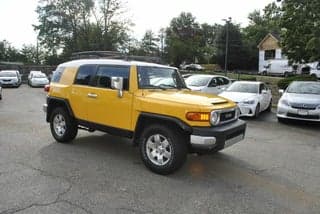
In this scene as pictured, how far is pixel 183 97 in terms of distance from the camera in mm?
5625

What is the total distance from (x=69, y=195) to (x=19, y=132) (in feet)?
15.0

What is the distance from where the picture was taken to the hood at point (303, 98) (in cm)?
1050

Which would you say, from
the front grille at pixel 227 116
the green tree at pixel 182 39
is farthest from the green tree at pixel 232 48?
the front grille at pixel 227 116

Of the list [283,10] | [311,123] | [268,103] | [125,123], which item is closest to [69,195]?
[125,123]

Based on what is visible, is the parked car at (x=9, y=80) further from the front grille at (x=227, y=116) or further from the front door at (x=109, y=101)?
the front grille at (x=227, y=116)

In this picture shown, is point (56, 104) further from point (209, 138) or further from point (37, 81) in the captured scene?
point (37, 81)

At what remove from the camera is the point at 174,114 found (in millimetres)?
5305

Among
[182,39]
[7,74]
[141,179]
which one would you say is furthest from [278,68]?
[141,179]

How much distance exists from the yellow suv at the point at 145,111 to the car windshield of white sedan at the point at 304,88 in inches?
249

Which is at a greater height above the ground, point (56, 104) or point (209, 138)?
point (56, 104)

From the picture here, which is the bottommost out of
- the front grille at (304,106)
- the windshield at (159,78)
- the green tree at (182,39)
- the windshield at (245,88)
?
the front grille at (304,106)

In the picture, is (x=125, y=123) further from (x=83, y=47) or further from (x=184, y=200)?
(x=83, y=47)

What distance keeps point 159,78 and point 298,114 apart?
233 inches

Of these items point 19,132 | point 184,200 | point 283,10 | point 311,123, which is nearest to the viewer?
point 184,200
